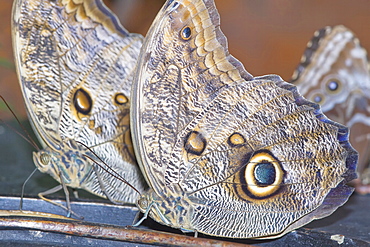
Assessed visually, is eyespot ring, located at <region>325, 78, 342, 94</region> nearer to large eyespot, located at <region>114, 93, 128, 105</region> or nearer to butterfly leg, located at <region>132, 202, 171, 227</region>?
large eyespot, located at <region>114, 93, 128, 105</region>

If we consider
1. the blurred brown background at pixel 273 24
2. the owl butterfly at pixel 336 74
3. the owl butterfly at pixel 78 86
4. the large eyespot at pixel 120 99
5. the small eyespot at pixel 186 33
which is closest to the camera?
the small eyespot at pixel 186 33

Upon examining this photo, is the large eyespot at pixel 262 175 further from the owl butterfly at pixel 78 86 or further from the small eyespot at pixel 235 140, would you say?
the owl butterfly at pixel 78 86

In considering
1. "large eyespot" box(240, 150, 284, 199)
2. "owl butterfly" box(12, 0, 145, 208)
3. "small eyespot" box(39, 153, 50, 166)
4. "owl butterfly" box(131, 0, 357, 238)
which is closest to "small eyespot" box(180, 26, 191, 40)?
"owl butterfly" box(131, 0, 357, 238)

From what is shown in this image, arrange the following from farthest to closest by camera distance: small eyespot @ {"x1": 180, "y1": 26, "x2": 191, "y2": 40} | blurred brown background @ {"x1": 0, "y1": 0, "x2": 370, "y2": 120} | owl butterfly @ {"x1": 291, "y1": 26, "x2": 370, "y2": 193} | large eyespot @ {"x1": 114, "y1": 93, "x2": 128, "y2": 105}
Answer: blurred brown background @ {"x1": 0, "y1": 0, "x2": 370, "y2": 120}
owl butterfly @ {"x1": 291, "y1": 26, "x2": 370, "y2": 193}
large eyespot @ {"x1": 114, "y1": 93, "x2": 128, "y2": 105}
small eyespot @ {"x1": 180, "y1": 26, "x2": 191, "y2": 40}

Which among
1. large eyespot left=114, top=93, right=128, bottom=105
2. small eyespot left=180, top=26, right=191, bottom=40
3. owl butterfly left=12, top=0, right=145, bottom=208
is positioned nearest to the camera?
small eyespot left=180, top=26, right=191, bottom=40

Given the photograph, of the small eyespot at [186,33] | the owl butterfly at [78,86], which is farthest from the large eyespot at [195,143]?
the owl butterfly at [78,86]
